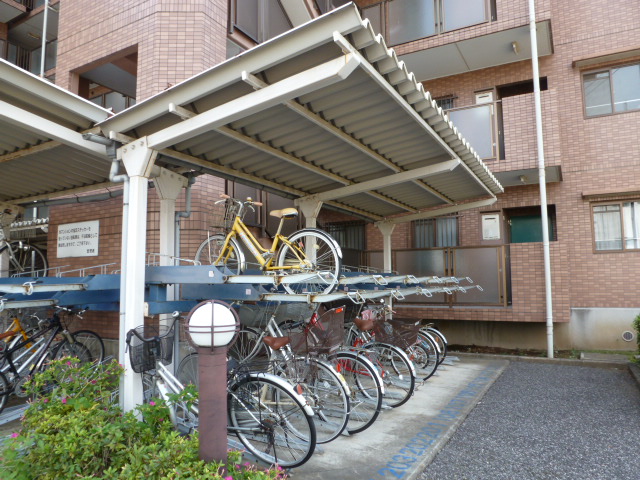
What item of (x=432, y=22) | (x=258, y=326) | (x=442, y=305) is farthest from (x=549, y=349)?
(x=432, y=22)

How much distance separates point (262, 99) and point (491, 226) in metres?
8.36

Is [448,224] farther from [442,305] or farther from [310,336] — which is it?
[310,336]

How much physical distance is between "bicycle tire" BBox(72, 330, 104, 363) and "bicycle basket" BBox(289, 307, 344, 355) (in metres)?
3.84

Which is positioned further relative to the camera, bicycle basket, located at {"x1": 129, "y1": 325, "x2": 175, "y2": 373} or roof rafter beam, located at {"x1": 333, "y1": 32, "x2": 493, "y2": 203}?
bicycle basket, located at {"x1": 129, "y1": 325, "x2": 175, "y2": 373}

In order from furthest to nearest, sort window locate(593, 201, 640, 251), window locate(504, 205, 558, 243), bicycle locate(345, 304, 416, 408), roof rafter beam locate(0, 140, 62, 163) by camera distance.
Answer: window locate(504, 205, 558, 243) < window locate(593, 201, 640, 251) < bicycle locate(345, 304, 416, 408) < roof rafter beam locate(0, 140, 62, 163)

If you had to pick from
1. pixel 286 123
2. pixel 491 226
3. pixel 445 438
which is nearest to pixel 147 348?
pixel 286 123

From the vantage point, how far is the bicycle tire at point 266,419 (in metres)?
3.79

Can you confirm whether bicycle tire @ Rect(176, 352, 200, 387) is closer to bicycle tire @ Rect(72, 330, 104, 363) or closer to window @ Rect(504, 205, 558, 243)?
bicycle tire @ Rect(72, 330, 104, 363)

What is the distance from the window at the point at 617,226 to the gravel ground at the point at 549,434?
11.3 ft

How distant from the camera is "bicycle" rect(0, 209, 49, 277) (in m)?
7.88

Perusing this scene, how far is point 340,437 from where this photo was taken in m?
4.51

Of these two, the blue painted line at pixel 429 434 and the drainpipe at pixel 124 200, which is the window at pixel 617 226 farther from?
the drainpipe at pixel 124 200

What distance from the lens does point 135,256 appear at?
4.23 meters

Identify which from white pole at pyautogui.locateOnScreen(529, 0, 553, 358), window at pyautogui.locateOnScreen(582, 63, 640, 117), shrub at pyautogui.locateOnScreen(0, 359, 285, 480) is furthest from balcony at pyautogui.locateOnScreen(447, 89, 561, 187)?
shrub at pyautogui.locateOnScreen(0, 359, 285, 480)
